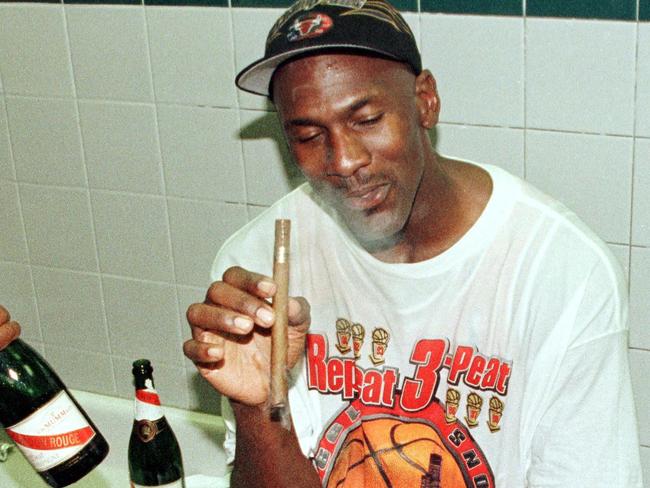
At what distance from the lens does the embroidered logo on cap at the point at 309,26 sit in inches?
52.3

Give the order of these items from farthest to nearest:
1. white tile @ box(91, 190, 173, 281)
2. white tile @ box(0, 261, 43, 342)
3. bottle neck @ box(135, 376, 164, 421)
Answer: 1. white tile @ box(0, 261, 43, 342)
2. white tile @ box(91, 190, 173, 281)
3. bottle neck @ box(135, 376, 164, 421)

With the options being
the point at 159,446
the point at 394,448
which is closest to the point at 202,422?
the point at 159,446

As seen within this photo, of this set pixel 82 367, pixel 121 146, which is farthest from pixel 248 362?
pixel 82 367

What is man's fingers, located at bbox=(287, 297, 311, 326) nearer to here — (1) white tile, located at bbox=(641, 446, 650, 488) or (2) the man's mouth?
(2) the man's mouth

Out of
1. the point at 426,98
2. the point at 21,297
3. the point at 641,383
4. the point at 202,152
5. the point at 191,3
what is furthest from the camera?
the point at 21,297

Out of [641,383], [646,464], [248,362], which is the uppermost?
[248,362]

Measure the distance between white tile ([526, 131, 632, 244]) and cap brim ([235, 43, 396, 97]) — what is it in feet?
1.46

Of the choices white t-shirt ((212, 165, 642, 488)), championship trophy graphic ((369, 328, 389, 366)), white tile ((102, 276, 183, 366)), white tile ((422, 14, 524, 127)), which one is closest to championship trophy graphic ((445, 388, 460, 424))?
white t-shirt ((212, 165, 642, 488))

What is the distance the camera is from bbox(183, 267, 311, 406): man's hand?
130 cm

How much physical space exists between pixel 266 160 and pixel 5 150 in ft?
2.18

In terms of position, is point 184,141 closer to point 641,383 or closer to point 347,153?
point 347,153

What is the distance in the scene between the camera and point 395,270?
1538 mm

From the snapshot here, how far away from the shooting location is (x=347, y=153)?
1363 mm

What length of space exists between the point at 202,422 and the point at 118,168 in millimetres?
588
